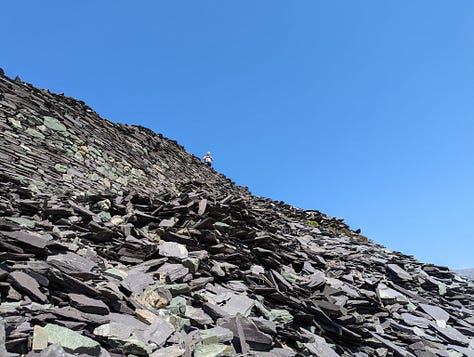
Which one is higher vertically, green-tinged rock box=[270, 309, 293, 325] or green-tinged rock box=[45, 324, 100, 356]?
green-tinged rock box=[270, 309, 293, 325]

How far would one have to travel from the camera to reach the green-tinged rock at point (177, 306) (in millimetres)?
5020

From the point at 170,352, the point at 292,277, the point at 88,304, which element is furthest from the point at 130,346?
the point at 292,277

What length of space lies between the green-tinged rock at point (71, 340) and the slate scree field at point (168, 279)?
0.01 meters

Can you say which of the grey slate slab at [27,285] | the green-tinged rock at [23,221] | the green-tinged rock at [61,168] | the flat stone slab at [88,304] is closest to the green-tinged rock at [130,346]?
the flat stone slab at [88,304]

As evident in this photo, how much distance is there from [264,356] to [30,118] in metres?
12.4

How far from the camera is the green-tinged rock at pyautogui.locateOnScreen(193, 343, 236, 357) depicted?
4.08 m

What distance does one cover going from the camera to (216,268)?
6.71m

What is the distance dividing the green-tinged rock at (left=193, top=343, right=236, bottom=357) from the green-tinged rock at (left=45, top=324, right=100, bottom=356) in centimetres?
117

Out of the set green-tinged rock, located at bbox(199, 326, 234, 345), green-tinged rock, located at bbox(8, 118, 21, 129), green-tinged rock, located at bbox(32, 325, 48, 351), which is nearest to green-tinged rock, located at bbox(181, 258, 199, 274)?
green-tinged rock, located at bbox(199, 326, 234, 345)

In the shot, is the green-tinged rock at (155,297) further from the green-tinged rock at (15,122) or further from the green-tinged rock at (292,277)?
the green-tinged rock at (15,122)

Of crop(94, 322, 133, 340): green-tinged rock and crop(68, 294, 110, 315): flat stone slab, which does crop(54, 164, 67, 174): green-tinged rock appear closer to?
crop(68, 294, 110, 315): flat stone slab

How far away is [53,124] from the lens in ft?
44.8

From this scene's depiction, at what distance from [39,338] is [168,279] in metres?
2.52

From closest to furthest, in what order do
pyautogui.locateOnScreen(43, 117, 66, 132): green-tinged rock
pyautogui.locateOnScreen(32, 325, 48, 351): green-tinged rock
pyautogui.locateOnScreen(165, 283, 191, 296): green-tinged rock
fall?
pyautogui.locateOnScreen(32, 325, 48, 351): green-tinged rock < pyautogui.locateOnScreen(165, 283, 191, 296): green-tinged rock < pyautogui.locateOnScreen(43, 117, 66, 132): green-tinged rock
